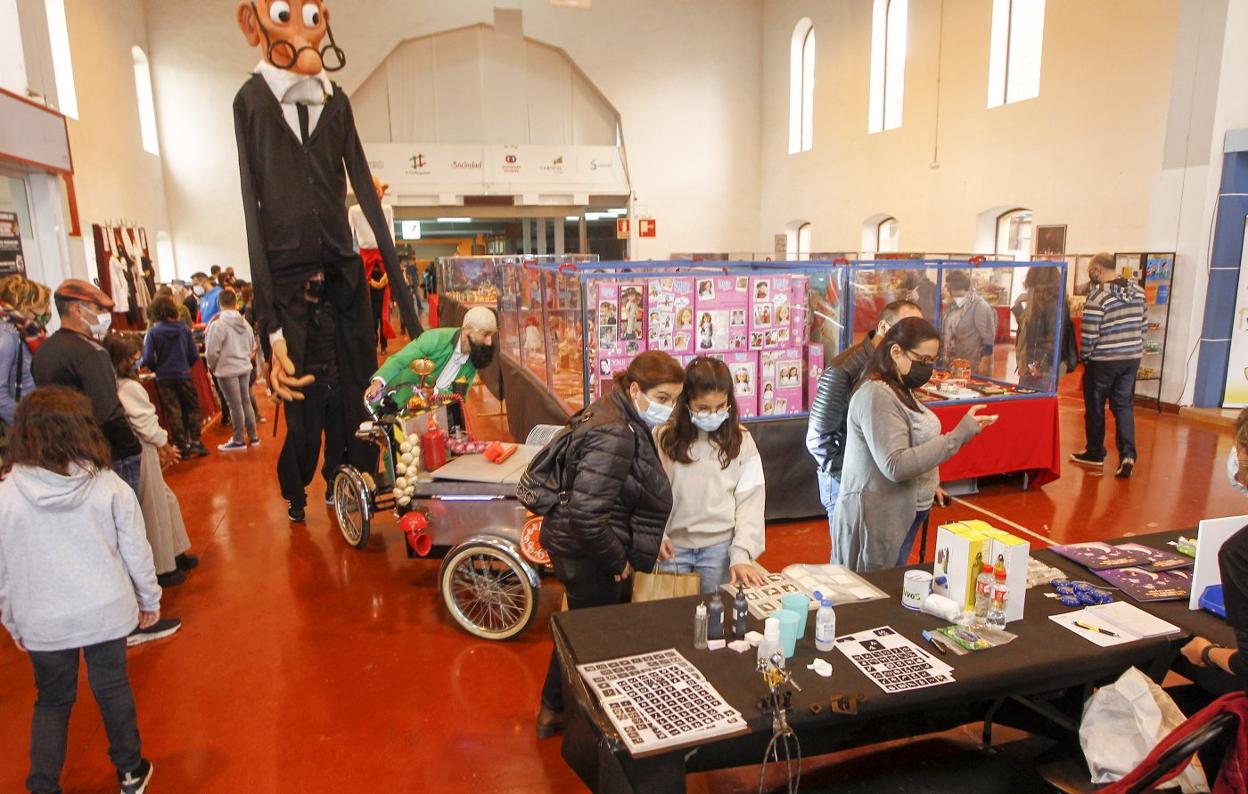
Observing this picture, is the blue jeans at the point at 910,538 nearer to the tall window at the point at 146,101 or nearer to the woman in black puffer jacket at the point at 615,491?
the woman in black puffer jacket at the point at 615,491

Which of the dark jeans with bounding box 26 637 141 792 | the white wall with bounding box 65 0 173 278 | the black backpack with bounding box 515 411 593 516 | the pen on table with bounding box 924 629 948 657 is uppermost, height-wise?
the white wall with bounding box 65 0 173 278

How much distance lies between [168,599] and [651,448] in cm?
344

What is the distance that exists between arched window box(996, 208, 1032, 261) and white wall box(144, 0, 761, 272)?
25.9 ft

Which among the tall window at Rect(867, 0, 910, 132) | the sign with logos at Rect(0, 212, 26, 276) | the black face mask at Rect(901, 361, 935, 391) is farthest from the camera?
the tall window at Rect(867, 0, 910, 132)

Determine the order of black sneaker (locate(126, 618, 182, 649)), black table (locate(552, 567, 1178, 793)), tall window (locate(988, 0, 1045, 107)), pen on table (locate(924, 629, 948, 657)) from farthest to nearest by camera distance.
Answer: tall window (locate(988, 0, 1045, 107)), black sneaker (locate(126, 618, 182, 649)), pen on table (locate(924, 629, 948, 657)), black table (locate(552, 567, 1178, 793))

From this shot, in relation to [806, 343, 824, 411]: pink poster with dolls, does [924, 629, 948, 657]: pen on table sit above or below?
below

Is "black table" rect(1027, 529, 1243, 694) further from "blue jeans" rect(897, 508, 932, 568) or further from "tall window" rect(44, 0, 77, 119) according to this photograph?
"tall window" rect(44, 0, 77, 119)

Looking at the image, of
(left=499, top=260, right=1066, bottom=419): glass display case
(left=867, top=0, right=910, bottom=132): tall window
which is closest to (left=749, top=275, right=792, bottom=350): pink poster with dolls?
(left=499, top=260, right=1066, bottom=419): glass display case

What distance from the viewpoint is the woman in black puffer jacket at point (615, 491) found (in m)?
2.56

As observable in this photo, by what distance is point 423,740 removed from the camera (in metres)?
3.06

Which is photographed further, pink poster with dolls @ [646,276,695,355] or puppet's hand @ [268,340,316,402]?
pink poster with dolls @ [646,276,695,355]

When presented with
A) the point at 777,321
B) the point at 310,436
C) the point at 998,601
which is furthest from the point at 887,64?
the point at 998,601

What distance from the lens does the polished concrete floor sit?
2889 mm

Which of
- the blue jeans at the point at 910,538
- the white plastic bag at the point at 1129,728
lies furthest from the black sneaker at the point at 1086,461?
the white plastic bag at the point at 1129,728
